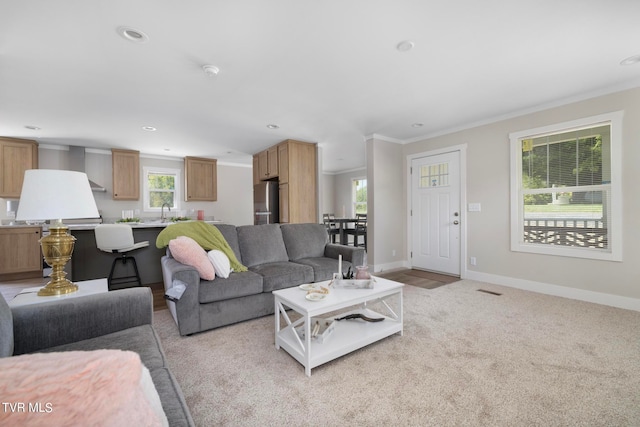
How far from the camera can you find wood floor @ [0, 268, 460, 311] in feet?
12.2

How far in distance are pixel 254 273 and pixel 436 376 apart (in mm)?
1730

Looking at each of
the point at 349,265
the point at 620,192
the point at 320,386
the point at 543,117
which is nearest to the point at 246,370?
the point at 320,386

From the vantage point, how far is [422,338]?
223cm

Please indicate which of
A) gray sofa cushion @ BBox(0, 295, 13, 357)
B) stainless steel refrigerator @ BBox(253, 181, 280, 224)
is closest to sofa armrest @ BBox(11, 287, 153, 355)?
gray sofa cushion @ BBox(0, 295, 13, 357)

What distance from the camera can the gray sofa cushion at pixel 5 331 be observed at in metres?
1.02

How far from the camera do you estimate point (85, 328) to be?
4.38 ft

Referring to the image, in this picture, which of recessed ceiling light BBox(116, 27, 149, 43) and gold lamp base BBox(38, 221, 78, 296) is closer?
gold lamp base BBox(38, 221, 78, 296)

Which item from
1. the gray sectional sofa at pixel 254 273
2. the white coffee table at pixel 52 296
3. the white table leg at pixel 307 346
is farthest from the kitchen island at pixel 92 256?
the white table leg at pixel 307 346

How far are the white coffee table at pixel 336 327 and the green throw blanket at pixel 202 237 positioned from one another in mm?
978

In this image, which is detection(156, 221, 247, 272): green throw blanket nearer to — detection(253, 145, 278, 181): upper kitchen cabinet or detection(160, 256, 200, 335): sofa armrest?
detection(160, 256, 200, 335): sofa armrest

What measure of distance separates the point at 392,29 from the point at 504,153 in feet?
9.08

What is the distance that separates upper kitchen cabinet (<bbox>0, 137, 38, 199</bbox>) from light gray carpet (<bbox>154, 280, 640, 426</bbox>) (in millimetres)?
4378

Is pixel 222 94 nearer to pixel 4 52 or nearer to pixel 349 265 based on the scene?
pixel 4 52

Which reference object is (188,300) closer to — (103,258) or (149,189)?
(103,258)
